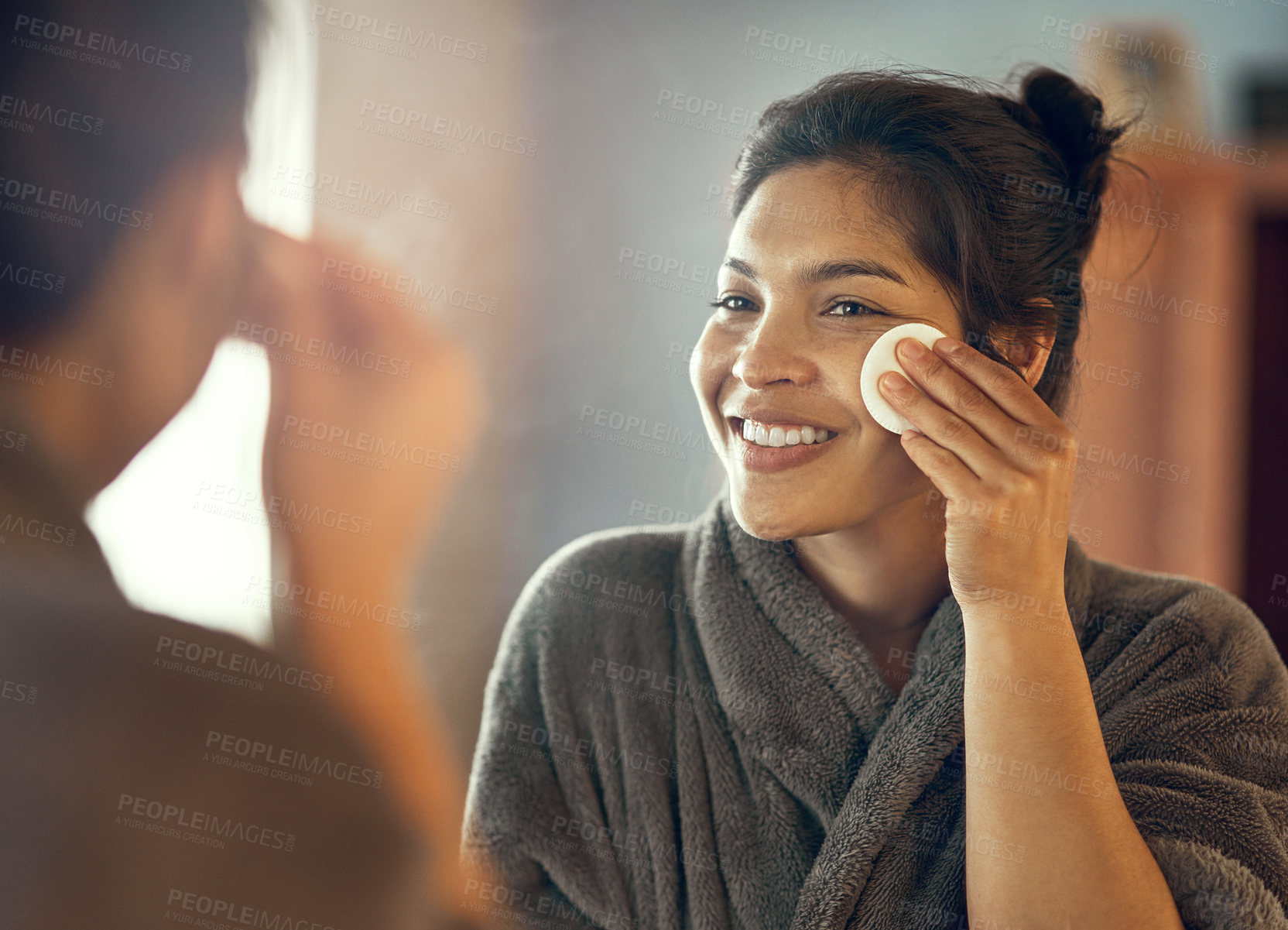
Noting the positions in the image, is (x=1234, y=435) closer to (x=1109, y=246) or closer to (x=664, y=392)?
(x=1109, y=246)

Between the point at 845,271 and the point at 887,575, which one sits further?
the point at 887,575

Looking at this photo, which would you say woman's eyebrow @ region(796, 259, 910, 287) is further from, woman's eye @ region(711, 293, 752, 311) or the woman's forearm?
the woman's forearm

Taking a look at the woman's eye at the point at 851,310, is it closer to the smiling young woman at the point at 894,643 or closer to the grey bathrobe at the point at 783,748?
the smiling young woman at the point at 894,643

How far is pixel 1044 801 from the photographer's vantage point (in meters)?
0.55

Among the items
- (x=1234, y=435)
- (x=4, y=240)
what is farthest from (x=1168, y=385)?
(x=4, y=240)

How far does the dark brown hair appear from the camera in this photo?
642mm

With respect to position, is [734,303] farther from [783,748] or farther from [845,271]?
[783,748]

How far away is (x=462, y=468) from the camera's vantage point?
3.50 ft

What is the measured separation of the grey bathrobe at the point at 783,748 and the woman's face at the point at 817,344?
0.31 ft

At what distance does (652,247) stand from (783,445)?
1.54ft

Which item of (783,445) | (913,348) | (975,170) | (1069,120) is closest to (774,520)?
(783,445)

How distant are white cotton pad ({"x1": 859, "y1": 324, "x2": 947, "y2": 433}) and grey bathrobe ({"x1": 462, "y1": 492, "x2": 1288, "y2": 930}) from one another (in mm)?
173

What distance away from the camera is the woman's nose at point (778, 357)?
62 centimetres

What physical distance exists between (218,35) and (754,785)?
942mm
